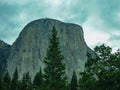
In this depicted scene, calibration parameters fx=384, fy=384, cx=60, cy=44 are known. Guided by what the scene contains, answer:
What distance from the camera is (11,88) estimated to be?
3226 inches

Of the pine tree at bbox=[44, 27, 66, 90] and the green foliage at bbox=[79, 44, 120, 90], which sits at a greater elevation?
the pine tree at bbox=[44, 27, 66, 90]

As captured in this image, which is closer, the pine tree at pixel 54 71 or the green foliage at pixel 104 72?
the green foliage at pixel 104 72

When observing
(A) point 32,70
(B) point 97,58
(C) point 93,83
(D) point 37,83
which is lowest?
(C) point 93,83

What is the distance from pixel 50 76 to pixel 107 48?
18135mm

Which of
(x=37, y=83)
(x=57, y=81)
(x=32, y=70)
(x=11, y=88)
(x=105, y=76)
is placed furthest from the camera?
(x=32, y=70)

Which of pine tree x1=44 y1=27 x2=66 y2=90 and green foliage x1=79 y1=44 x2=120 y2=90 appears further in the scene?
pine tree x1=44 y1=27 x2=66 y2=90

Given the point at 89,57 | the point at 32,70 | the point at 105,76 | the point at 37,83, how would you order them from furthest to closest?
the point at 32,70, the point at 37,83, the point at 89,57, the point at 105,76

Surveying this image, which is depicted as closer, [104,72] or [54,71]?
[104,72]

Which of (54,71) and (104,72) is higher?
(54,71)

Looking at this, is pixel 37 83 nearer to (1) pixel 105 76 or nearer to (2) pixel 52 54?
(2) pixel 52 54

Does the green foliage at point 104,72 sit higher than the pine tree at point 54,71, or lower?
lower

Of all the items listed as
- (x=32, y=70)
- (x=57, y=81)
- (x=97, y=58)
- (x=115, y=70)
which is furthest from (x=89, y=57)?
(x=32, y=70)

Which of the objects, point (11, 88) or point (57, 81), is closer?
point (57, 81)

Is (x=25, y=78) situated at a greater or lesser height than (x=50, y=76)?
greater
